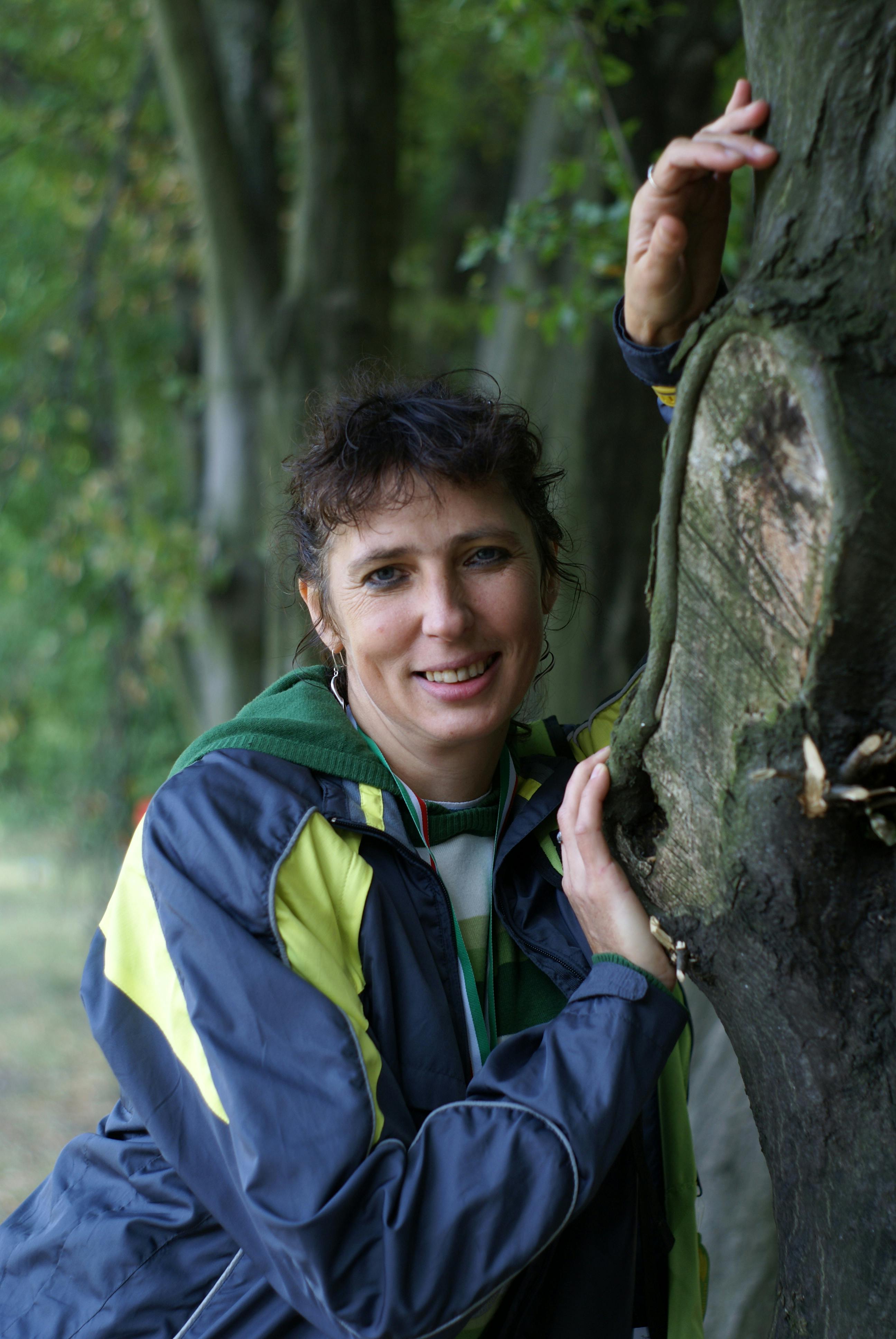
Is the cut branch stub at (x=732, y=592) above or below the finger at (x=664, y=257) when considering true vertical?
below

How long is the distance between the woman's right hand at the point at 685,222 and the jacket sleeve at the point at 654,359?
13 millimetres

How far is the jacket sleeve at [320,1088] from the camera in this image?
4.40ft

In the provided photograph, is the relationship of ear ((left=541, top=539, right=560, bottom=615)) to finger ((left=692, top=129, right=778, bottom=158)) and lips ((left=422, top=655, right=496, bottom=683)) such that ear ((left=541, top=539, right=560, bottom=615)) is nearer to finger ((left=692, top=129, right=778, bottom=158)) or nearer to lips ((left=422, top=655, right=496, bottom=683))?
lips ((left=422, top=655, right=496, bottom=683))

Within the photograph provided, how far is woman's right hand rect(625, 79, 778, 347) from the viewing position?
1418 millimetres

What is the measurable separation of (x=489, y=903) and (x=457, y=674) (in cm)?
36

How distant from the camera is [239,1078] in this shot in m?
1.38

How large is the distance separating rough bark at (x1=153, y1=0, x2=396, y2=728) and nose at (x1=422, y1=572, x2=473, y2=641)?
2.68 meters

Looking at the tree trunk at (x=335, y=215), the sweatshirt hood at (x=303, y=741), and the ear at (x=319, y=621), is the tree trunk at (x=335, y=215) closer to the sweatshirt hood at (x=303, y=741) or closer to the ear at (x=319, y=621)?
the ear at (x=319, y=621)

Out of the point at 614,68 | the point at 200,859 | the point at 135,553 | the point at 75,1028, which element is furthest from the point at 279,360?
the point at 75,1028

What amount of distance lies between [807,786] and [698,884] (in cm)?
26

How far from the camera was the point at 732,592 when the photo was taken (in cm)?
133

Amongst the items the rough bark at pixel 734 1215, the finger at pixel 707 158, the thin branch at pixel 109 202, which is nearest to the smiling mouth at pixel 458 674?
the finger at pixel 707 158

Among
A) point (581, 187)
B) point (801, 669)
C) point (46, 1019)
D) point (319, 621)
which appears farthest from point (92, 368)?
point (801, 669)

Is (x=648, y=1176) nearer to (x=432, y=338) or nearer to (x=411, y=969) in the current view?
(x=411, y=969)
